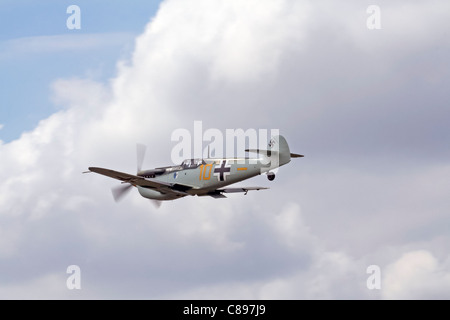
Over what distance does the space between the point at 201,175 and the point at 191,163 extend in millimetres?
1242

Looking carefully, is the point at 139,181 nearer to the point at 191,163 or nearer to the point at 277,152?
the point at 191,163

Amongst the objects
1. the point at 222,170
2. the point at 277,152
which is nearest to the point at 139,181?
the point at 222,170

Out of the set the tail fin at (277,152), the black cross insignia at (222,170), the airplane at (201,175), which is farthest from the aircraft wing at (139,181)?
the tail fin at (277,152)

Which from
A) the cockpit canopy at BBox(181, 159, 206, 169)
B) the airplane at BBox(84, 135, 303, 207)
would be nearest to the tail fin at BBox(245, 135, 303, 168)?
the airplane at BBox(84, 135, 303, 207)

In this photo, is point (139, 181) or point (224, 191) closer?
point (139, 181)

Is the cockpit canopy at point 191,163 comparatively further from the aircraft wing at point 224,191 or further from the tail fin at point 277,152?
the tail fin at point 277,152

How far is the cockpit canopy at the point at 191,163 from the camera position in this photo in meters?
56.4

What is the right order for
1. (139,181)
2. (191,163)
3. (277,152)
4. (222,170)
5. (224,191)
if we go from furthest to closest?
(224,191) → (191,163) → (139,181) → (222,170) → (277,152)

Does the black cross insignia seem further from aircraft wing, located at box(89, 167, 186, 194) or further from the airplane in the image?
aircraft wing, located at box(89, 167, 186, 194)

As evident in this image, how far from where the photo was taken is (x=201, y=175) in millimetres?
56000
